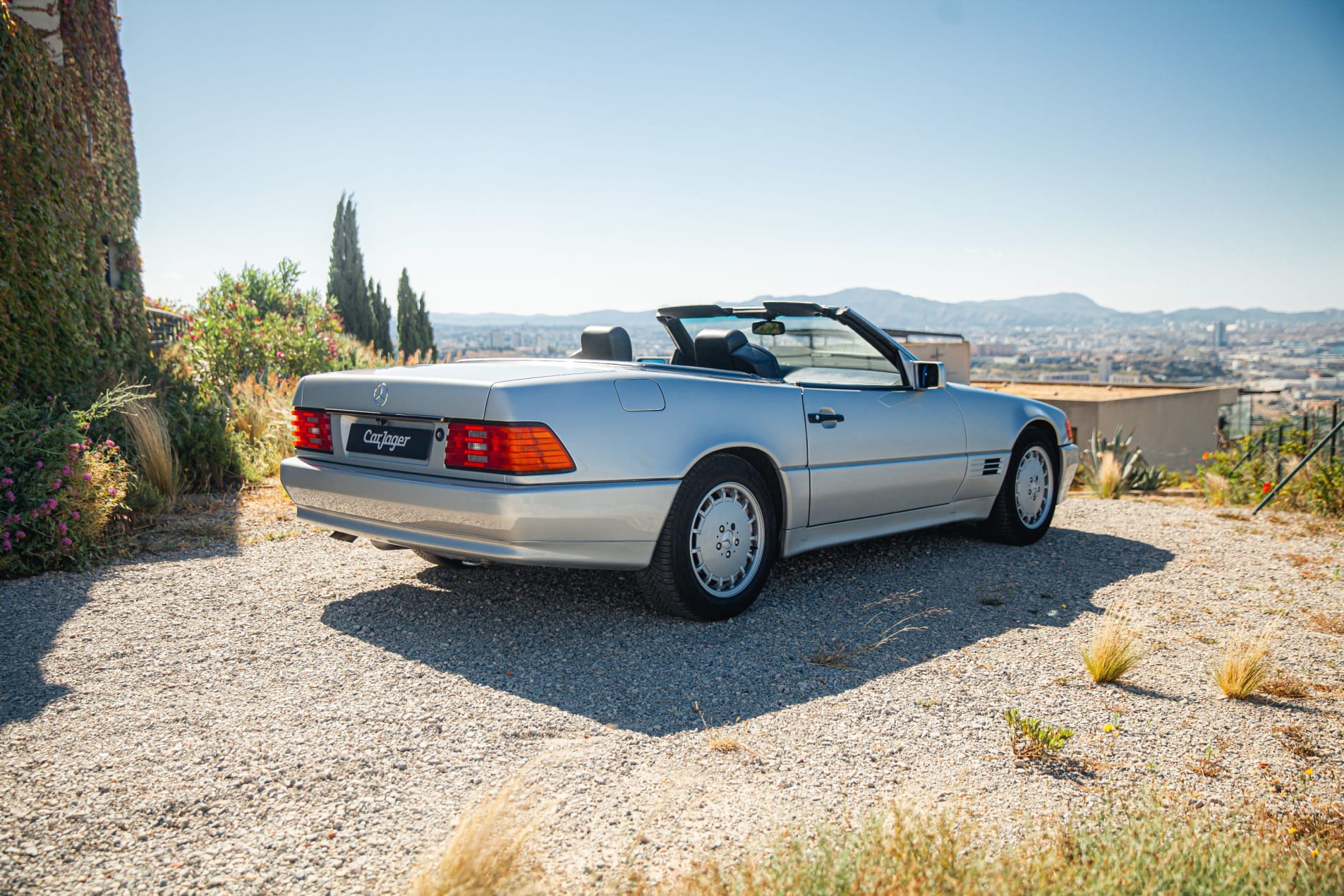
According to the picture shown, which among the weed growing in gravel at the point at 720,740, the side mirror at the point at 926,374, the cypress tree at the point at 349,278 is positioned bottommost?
the weed growing in gravel at the point at 720,740

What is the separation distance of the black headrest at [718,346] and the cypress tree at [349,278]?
24.2 metres

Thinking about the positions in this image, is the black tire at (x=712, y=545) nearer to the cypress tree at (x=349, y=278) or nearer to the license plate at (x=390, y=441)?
the license plate at (x=390, y=441)

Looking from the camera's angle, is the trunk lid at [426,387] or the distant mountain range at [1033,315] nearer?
the trunk lid at [426,387]

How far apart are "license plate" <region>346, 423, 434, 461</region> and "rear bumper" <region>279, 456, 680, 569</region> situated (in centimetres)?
9

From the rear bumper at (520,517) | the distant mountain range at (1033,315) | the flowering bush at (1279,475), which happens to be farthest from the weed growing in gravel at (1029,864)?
the distant mountain range at (1033,315)

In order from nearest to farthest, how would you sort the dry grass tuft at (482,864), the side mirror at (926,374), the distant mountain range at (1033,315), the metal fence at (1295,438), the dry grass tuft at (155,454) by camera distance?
the dry grass tuft at (482,864) < the side mirror at (926,374) < the dry grass tuft at (155,454) < the metal fence at (1295,438) < the distant mountain range at (1033,315)

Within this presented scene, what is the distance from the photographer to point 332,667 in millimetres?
3738

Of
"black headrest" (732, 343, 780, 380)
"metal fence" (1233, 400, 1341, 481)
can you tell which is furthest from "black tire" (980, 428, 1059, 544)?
"metal fence" (1233, 400, 1341, 481)

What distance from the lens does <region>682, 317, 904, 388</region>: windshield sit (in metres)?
5.67

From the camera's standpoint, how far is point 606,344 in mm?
5094

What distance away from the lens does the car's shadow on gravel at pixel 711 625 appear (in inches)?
139

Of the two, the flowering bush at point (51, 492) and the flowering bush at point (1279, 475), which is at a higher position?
the flowering bush at point (51, 492)

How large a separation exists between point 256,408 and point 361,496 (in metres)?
6.11

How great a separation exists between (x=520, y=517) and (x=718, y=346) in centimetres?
174
